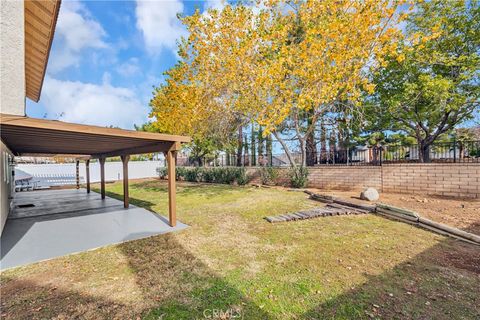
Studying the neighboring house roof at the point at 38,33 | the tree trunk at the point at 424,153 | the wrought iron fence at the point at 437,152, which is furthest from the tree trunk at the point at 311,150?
the neighboring house roof at the point at 38,33

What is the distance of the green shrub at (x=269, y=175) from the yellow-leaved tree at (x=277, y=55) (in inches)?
151

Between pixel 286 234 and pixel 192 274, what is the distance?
227cm

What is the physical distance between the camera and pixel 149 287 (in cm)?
293

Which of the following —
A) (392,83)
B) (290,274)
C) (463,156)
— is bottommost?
(290,274)

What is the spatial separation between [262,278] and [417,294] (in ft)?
A: 5.94

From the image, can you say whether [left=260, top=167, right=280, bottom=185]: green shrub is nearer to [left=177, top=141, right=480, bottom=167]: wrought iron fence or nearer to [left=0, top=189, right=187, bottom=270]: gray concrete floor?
[left=177, top=141, right=480, bottom=167]: wrought iron fence

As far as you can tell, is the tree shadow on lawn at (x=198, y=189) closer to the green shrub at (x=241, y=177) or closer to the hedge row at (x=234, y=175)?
the green shrub at (x=241, y=177)

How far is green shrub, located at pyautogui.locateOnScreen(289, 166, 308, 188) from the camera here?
10.9 metres

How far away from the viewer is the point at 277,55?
7.82 meters

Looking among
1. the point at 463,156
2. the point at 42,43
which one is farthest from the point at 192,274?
the point at 463,156

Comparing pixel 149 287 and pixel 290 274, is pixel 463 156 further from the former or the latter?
pixel 149 287

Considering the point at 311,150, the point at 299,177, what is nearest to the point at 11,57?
the point at 299,177

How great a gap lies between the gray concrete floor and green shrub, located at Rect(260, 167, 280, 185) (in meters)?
6.88

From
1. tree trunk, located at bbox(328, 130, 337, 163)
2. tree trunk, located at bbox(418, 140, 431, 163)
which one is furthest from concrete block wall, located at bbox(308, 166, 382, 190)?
tree trunk, located at bbox(418, 140, 431, 163)
